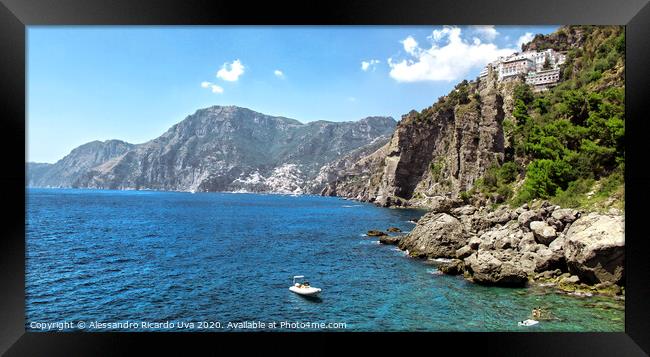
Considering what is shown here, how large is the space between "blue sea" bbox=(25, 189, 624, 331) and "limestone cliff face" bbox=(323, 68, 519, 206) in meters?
17.6

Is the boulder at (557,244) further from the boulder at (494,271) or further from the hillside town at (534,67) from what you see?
the hillside town at (534,67)

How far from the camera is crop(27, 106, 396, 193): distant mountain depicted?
46906mm

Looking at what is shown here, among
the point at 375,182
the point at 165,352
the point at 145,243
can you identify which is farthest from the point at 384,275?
the point at 375,182

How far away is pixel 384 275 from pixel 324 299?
316 cm

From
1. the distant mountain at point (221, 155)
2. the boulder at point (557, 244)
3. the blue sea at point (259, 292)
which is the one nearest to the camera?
the blue sea at point (259, 292)

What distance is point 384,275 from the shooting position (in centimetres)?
1357

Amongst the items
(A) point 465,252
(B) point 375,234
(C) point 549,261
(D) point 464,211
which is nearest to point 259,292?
(A) point 465,252

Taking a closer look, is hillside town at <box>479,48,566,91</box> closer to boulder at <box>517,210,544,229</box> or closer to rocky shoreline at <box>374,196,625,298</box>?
rocky shoreline at <box>374,196,625,298</box>

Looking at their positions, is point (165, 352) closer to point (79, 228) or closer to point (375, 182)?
point (79, 228)

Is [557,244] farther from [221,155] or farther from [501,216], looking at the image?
[221,155]

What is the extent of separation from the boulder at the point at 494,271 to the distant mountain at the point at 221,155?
31182 millimetres
